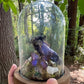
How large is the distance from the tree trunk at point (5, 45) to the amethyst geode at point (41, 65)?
4.91ft

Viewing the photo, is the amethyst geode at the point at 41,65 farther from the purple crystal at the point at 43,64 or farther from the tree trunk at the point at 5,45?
the tree trunk at the point at 5,45

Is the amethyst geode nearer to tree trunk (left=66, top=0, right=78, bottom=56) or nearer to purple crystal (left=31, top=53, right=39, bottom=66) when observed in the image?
purple crystal (left=31, top=53, right=39, bottom=66)

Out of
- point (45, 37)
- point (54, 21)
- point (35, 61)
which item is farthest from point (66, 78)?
point (54, 21)

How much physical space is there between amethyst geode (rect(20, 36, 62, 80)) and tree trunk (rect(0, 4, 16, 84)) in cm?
150

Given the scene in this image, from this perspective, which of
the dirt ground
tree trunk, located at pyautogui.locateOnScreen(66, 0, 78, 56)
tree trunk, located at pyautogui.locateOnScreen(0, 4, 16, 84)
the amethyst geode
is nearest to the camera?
the amethyst geode

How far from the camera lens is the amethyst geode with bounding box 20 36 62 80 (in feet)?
2.55

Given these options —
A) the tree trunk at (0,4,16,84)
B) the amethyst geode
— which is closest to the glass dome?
the amethyst geode

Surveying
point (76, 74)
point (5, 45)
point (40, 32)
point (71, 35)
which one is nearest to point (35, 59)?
point (40, 32)

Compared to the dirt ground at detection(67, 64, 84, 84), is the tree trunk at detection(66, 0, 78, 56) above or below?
above

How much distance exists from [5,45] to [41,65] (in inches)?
63.5

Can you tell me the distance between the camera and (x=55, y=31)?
3.44 ft

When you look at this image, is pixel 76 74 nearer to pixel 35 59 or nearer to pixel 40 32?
pixel 40 32

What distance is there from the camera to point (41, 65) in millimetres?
786

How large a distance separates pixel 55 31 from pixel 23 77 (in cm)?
46
